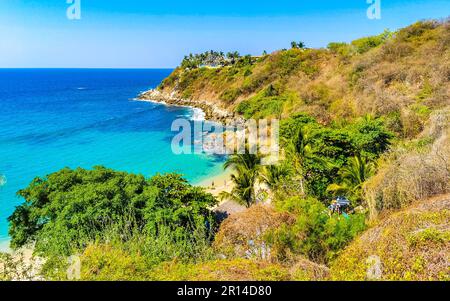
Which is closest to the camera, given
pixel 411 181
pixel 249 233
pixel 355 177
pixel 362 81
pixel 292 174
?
pixel 249 233

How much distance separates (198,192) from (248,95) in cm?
4538

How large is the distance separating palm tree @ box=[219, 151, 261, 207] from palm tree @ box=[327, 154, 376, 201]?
4656 mm

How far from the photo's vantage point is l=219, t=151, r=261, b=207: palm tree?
18859 mm

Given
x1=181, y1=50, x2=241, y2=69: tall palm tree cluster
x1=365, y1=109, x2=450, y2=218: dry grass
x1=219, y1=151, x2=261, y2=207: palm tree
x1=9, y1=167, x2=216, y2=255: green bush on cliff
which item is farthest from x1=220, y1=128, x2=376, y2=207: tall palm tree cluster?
x1=181, y1=50, x2=241, y2=69: tall palm tree cluster

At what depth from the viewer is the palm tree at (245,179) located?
18.9 metres

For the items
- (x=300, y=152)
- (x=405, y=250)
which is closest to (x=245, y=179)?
(x=300, y=152)

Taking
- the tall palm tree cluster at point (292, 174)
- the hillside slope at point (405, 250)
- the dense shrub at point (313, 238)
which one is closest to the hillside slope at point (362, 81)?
the tall palm tree cluster at point (292, 174)

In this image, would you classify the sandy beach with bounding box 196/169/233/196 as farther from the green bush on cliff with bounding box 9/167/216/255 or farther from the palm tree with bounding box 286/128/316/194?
the green bush on cliff with bounding box 9/167/216/255

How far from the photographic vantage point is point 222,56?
103938 millimetres

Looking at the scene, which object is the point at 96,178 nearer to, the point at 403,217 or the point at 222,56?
the point at 403,217

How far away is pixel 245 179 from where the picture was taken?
18891mm

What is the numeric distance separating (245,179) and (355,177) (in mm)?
6436

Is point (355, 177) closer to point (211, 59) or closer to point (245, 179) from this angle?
point (245, 179)

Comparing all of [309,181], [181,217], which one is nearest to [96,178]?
[181,217]
